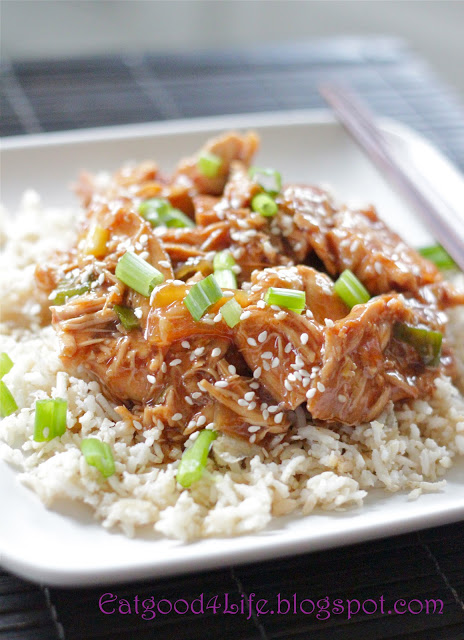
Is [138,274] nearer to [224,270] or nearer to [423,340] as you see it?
[224,270]

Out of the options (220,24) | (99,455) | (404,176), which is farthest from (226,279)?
(220,24)

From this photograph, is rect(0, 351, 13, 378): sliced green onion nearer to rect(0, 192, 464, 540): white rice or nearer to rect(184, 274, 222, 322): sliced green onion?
rect(0, 192, 464, 540): white rice

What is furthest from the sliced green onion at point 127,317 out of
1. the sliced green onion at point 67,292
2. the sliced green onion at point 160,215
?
the sliced green onion at point 160,215

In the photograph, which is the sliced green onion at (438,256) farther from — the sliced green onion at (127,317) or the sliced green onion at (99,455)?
the sliced green onion at (99,455)

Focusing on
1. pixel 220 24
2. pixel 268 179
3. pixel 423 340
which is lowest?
pixel 423 340

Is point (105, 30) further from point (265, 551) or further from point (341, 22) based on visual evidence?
point (265, 551)

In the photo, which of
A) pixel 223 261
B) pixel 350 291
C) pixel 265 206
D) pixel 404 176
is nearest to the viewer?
pixel 350 291
